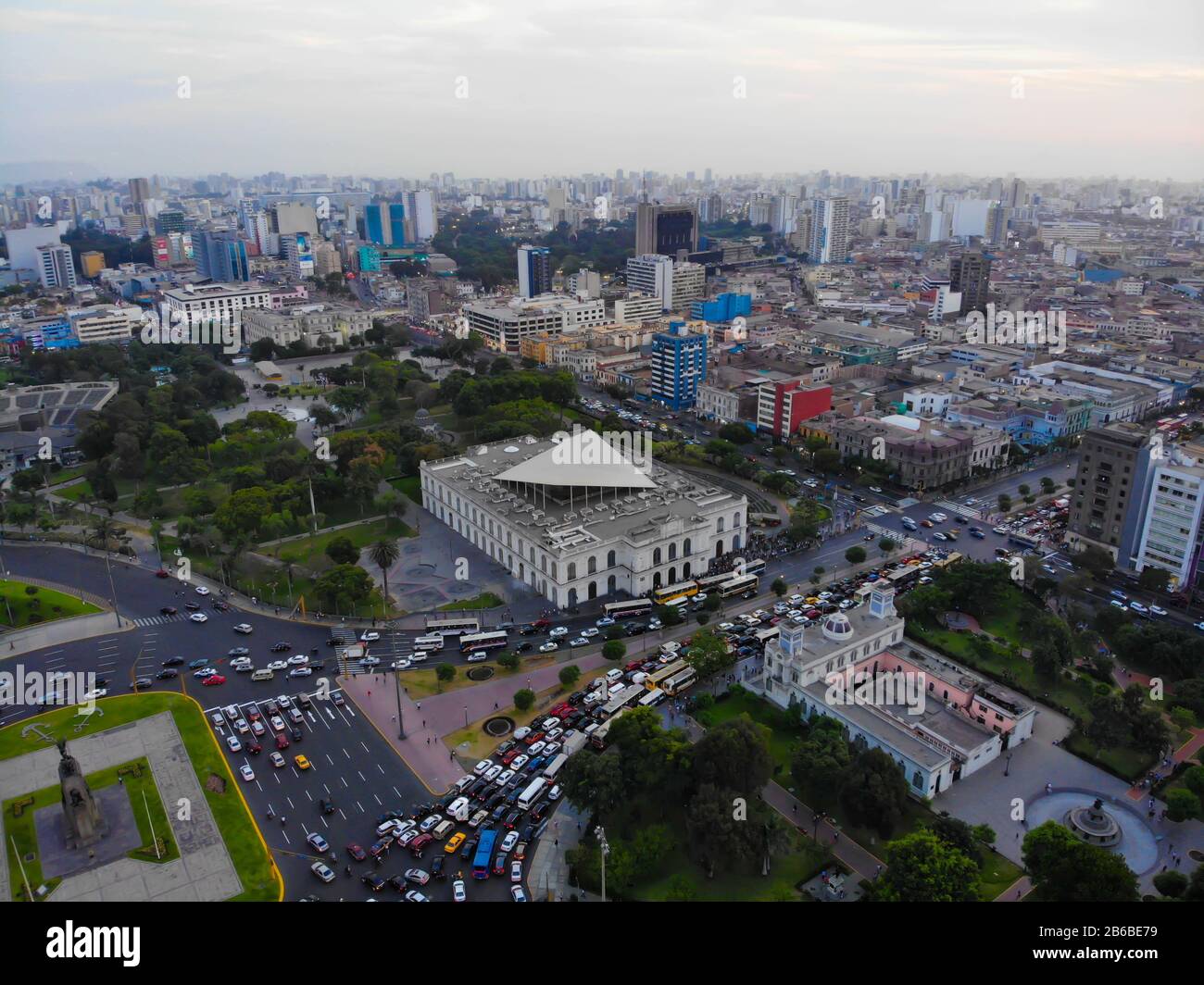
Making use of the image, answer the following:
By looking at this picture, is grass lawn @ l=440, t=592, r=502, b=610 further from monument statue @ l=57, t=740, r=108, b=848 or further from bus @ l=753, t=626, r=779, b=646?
monument statue @ l=57, t=740, r=108, b=848

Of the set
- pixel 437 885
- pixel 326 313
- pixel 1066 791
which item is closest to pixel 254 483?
pixel 437 885

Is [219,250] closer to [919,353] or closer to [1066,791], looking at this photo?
[919,353]

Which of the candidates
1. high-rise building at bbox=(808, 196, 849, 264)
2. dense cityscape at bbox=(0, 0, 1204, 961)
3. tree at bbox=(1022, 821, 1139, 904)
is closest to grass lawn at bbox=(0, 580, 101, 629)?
dense cityscape at bbox=(0, 0, 1204, 961)

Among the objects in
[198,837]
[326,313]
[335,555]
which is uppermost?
[326,313]

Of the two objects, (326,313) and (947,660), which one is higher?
(326,313)

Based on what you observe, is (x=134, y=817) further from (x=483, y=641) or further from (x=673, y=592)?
(x=673, y=592)

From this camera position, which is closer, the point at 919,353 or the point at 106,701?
the point at 106,701
